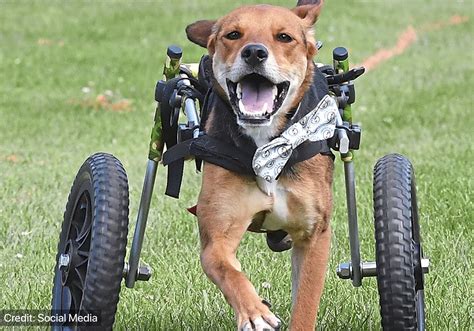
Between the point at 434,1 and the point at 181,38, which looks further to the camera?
the point at 434,1

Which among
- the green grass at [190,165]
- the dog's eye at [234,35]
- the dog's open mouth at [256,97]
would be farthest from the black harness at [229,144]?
the green grass at [190,165]

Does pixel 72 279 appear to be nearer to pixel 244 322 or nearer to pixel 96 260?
pixel 96 260

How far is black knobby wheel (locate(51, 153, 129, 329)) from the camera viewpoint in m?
4.18

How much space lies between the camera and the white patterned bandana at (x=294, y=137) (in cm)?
418

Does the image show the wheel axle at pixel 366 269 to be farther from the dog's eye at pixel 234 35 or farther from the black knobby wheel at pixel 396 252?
the dog's eye at pixel 234 35

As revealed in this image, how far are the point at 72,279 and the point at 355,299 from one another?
1540mm

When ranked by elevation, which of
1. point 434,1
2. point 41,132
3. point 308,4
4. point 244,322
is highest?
point 434,1

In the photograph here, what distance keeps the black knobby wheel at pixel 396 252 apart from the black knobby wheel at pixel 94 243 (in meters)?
1.02

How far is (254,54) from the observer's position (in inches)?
159

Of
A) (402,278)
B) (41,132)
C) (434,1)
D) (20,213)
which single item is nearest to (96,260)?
(402,278)

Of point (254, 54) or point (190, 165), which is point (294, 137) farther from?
point (190, 165)

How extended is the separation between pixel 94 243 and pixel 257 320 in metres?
0.82

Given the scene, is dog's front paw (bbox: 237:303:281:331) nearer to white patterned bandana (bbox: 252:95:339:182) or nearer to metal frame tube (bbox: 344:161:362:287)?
white patterned bandana (bbox: 252:95:339:182)

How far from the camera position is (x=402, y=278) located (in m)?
4.24
